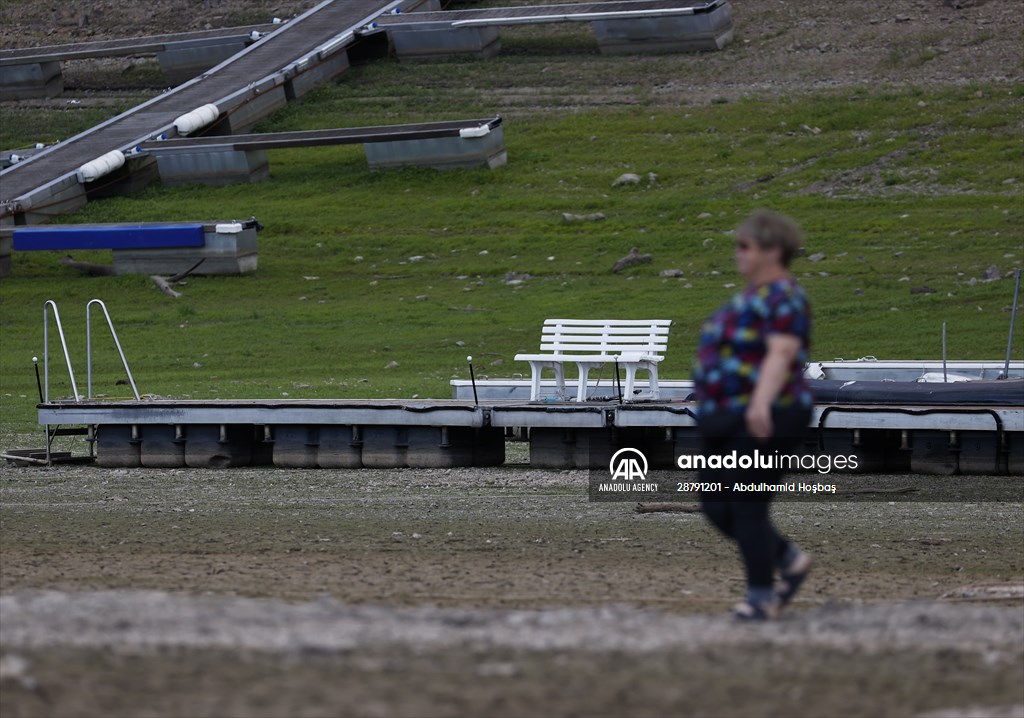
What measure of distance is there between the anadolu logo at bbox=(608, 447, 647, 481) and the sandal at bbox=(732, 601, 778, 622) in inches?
309

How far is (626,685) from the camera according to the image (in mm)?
5270

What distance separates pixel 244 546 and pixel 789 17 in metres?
35.5

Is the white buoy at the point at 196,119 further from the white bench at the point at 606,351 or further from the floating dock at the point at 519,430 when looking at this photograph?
the white bench at the point at 606,351

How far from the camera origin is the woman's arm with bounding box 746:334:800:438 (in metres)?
5.92

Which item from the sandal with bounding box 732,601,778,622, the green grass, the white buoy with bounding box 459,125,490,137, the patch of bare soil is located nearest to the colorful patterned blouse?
the sandal with bounding box 732,601,778,622

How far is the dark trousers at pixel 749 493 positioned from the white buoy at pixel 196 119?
3581cm

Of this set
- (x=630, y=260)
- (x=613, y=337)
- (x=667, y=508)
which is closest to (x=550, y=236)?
(x=630, y=260)

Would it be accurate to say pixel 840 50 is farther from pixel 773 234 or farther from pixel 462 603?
pixel 773 234

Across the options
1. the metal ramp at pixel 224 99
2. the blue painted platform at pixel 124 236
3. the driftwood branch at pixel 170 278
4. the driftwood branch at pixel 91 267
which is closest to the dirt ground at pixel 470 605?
the driftwood branch at pixel 170 278

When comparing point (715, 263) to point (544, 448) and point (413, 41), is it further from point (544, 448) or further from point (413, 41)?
point (413, 41)

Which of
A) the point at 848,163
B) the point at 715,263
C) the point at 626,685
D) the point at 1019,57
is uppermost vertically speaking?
the point at 1019,57

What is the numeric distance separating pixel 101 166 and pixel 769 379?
1339 inches

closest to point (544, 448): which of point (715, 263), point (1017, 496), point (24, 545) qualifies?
point (1017, 496)

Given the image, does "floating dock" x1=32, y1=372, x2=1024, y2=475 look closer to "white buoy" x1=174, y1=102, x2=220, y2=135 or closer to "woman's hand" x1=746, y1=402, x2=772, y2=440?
"woman's hand" x1=746, y1=402, x2=772, y2=440
